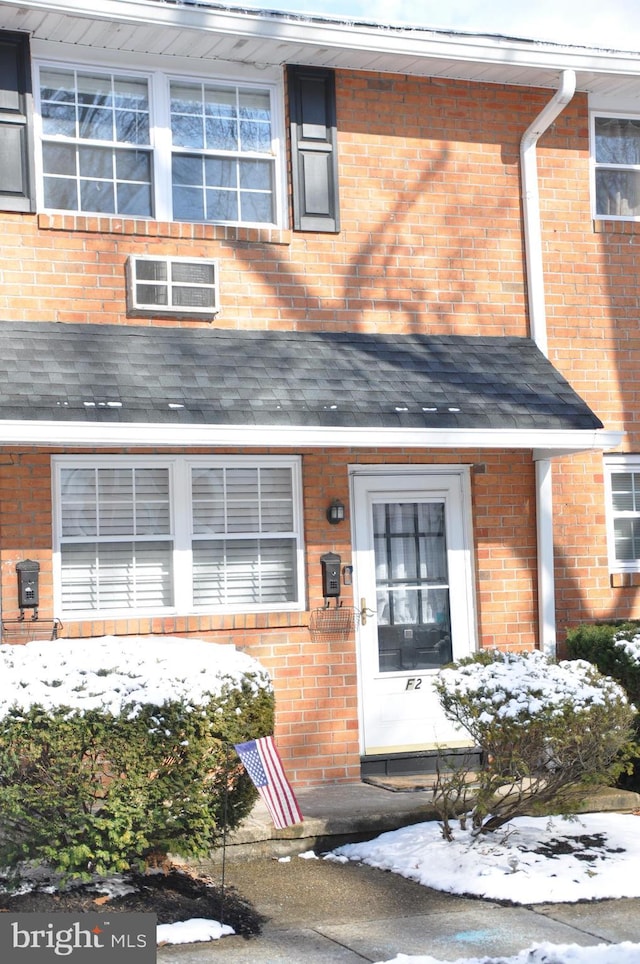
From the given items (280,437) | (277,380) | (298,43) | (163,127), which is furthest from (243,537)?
(298,43)

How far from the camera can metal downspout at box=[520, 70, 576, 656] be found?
995 cm

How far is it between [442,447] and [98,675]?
393 cm

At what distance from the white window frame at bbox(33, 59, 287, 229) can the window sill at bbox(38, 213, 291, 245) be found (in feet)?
0.29

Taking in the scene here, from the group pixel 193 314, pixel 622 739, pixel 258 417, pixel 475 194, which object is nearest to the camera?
pixel 622 739

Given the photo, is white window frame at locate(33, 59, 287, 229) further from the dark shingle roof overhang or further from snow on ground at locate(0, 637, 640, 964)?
snow on ground at locate(0, 637, 640, 964)

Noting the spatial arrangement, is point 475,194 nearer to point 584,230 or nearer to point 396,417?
point 584,230

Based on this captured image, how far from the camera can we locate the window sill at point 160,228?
9.02m

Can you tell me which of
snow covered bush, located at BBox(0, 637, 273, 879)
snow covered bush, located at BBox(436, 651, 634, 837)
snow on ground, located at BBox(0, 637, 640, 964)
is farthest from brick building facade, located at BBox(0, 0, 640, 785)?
snow covered bush, located at BBox(0, 637, 273, 879)

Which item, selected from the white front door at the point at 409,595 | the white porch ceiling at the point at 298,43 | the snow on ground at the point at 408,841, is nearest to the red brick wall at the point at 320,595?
the white front door at the point at 409,595

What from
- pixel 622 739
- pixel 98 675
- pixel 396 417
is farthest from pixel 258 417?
pixel 622 739

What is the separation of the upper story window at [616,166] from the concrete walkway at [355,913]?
572 centimetres

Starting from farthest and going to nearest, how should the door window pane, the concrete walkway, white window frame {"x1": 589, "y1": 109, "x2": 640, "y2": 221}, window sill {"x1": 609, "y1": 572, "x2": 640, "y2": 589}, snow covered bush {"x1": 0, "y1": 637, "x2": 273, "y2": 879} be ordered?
white window frame {"x1": 589, "y1": 109, "x2": 640, "y2": 221}, window sill {"x1": 609, "y1": 572, "x2": 640, "y2": 589}, the door window pane, snow covered bush {"x1": 0, "y1": 637, "x2": 273, "y2": 879}, the concrete walkway

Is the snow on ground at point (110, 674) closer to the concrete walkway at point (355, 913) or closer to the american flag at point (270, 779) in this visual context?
the american flag at point (270, 779)

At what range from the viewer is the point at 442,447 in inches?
371
